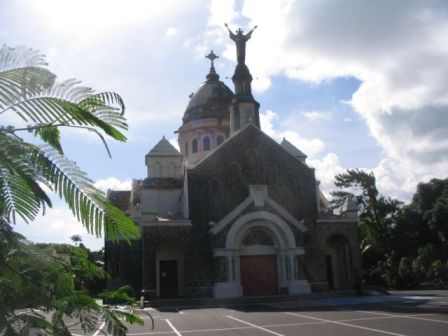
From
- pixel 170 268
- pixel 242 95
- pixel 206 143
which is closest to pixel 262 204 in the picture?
pixel 170 268

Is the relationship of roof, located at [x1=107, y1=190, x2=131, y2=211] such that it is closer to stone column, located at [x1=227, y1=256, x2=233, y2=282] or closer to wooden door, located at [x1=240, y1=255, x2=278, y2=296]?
stone column, located at [x1=227, y1=256, x2=233, y2=282]

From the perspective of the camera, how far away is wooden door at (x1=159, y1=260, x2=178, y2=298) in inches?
1099

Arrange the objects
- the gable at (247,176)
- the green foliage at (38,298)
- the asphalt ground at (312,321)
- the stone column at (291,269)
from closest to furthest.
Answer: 1. the green foliage at (38,298)
2. the asphalt ground at (312,321)
3. the stone column at (291,269)
4. the gable at (247,176)

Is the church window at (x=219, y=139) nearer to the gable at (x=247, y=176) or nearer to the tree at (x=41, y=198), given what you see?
the gable at (x=247, y=176)

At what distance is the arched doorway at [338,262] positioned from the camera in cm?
2972

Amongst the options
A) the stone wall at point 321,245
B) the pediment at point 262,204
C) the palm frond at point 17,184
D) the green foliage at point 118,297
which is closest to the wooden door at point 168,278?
the pediment at point 262,204

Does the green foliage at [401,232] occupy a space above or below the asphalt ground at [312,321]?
above

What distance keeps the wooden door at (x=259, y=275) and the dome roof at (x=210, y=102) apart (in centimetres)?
1353

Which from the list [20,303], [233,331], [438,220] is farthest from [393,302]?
[20,303]

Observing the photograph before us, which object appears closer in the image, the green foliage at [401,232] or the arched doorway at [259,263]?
the arched doorway at [259,263]

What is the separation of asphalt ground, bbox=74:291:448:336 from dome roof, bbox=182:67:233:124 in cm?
1908

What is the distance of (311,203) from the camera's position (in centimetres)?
2970

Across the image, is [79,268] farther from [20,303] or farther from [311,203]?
[311,203]

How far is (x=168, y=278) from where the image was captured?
28.3 meters
